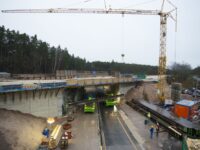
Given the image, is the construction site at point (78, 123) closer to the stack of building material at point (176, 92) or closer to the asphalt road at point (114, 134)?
the asphalt road at point (114, 134)

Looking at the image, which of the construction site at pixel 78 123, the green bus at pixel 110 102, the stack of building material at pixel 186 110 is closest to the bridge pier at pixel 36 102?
the construction site at pixel 78 123

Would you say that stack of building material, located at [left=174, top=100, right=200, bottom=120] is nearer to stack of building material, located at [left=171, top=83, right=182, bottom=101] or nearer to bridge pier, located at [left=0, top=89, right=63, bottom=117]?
stack of building material, located at [left=171, top=83, right=182, bottom=101]

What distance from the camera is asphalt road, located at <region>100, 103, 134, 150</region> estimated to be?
1730 cm

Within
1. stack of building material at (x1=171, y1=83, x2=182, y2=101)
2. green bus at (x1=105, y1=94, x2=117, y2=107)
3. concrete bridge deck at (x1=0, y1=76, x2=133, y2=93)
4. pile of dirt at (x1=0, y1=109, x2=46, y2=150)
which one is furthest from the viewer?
stack of building material at (x1=171, y1=83, x2=182, y2=101)

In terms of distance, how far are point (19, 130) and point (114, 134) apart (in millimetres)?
12116

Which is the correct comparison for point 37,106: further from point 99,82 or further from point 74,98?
point 99,82

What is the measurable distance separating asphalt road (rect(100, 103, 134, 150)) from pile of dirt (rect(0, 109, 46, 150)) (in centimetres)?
871

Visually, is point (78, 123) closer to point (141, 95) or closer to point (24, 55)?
point (141, 95)

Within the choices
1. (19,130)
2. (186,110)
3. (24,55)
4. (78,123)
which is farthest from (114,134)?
(24,55)

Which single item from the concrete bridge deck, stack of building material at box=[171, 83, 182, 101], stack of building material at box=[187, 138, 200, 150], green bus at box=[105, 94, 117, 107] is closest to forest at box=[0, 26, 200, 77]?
the concrete bridge deck

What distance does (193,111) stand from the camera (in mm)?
28266

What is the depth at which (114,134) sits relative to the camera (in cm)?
2055

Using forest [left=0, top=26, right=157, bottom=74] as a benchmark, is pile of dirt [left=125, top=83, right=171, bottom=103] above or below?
below

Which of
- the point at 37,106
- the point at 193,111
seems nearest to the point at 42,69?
the point at 37,106
